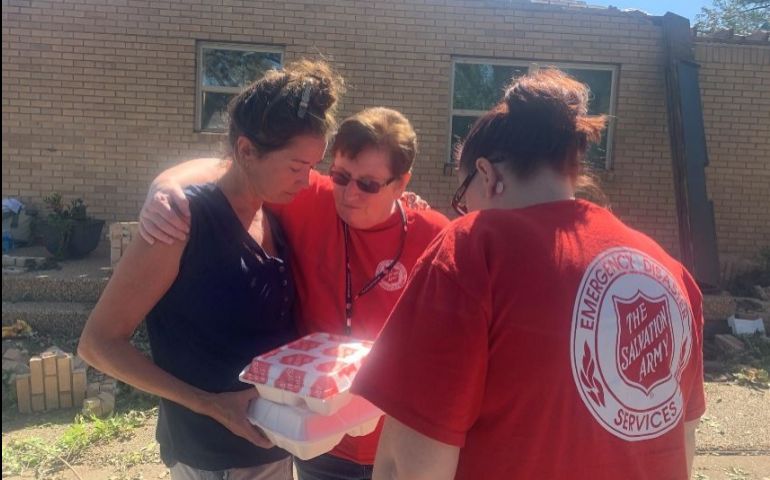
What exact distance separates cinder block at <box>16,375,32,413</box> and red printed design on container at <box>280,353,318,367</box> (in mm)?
3984

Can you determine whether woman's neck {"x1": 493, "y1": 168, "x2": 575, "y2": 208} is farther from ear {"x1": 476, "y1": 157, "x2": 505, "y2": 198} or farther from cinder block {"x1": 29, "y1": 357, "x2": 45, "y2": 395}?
cinder block {"x1": 29, "y1": 357, "x2": 45, "y2": 395}

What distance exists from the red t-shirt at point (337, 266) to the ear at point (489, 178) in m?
0.78

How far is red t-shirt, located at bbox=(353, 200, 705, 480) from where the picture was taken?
1.12 metres

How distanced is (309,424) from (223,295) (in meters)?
0.46

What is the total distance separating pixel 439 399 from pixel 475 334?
0.12 metres

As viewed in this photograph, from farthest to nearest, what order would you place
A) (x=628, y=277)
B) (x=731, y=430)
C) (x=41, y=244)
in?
(x=41, y=244), (x=731, y=430), (x=628, y=277)

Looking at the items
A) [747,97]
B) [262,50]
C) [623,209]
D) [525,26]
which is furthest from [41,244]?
[747,97]

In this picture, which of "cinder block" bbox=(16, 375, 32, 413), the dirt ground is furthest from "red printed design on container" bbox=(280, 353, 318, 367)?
"cinder block" bbox=(16, 375, 32, 413)

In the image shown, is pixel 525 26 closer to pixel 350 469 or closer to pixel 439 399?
pixel 350 469

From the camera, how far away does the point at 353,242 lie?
6.88 ft

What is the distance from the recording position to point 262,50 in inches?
332

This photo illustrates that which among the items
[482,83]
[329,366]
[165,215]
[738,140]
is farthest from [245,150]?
[738,140]

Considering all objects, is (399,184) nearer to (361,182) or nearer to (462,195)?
(361,182)

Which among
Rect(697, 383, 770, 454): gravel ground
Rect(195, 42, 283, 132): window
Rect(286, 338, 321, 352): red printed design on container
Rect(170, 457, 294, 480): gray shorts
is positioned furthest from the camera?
Rect(195, 42, 283, 132): window
